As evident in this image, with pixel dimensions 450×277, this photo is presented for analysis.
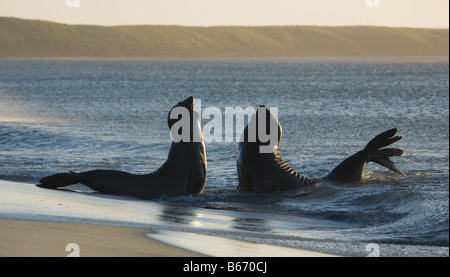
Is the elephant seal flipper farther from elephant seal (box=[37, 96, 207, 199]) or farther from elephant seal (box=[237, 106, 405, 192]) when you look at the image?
elephant seal (box=[37, 96, 207, 199])

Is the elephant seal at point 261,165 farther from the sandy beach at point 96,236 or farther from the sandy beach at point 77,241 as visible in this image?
the sandy beach at point 77,241

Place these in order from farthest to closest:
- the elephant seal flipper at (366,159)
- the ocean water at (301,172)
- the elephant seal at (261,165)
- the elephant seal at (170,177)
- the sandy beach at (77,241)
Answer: the elephant seal flipper at (366,159) < the elephant seal at (261,165) < the elephant seal at (170,177) < the ocean water at (301,172) < the sandy beach at (77,241)

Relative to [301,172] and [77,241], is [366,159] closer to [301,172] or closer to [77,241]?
[301,172]

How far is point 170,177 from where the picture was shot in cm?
1341

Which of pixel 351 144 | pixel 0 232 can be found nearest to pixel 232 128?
pixel 351 144

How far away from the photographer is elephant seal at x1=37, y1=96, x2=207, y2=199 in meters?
13.1

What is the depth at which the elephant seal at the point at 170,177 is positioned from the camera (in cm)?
1312

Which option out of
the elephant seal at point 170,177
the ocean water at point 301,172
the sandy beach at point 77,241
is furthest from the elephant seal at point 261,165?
the sandy beach at point 77,241

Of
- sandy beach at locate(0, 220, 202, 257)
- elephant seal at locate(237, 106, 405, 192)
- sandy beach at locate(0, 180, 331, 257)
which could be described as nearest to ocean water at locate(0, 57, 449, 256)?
elephant seal at locate(237, 106, 405, 192)

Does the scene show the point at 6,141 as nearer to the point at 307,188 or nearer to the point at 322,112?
the point at 307,188

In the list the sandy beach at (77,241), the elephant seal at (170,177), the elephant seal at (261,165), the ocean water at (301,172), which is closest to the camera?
the sandy beach at (77,241)
